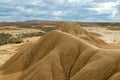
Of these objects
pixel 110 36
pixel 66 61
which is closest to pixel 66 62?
pixel 66 61

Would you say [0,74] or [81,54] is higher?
[81,54]

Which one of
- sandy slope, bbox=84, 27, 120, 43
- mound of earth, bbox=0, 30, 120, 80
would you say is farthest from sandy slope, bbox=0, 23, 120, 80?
sandy slope, bbox=84, 27, 120, 43

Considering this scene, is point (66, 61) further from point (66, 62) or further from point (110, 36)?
point (110, 36)

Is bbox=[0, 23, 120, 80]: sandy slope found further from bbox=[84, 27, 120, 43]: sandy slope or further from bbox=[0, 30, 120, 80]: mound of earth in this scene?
bbox=[84, 27, 120, 43]: sandy slope

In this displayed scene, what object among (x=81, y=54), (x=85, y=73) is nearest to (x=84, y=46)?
(x=81, y=54)

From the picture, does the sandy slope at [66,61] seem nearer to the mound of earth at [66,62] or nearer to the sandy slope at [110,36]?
the mound of earth at [66,62]

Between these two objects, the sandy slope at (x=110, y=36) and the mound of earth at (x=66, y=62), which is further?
the sandy slope at (x=110, y=36)

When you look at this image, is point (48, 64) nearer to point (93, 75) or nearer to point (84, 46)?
point (84, 46)

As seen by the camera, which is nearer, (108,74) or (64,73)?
(108,74)

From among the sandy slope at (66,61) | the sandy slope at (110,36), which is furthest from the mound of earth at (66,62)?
the sandy slope at (110,36)
